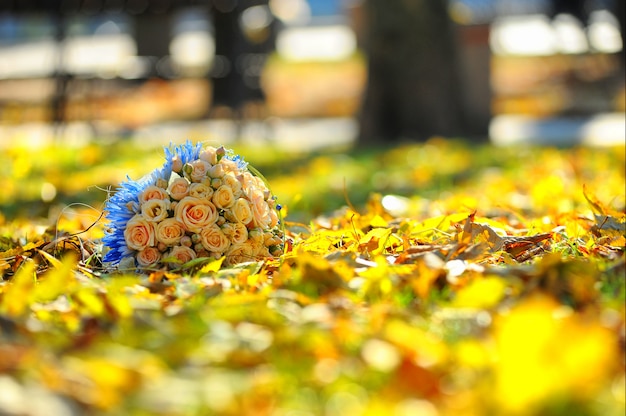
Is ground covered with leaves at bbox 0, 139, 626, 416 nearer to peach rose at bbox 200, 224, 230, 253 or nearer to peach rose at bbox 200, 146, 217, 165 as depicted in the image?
peach rose at bbox 200, 224, 230, 253

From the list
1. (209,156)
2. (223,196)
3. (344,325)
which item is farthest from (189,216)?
(344,325)

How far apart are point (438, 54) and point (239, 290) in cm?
672

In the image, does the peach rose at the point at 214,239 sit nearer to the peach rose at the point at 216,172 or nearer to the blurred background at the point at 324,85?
the peach rose at the point at 216,172

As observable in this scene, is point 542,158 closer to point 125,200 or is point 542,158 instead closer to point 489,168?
point 489,168

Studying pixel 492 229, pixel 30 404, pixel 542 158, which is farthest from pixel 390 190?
pixel 30 404

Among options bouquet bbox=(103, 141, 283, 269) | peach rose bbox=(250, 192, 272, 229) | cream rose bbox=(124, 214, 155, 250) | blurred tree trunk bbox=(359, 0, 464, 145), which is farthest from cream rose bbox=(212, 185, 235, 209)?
blurred tree trunk bbox=(359, 0, 464, 145)

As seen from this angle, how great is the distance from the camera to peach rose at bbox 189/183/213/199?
124 inches

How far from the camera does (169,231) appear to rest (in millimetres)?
3117

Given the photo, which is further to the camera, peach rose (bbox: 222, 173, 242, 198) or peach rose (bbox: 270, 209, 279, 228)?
peach rose (bbox: 270, 209, 279, 228)

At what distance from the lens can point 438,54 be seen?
30.0 feet

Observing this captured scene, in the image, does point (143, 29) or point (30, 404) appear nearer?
point (30, 404)

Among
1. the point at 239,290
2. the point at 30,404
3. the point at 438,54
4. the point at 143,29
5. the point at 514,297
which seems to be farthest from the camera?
the point at 143,29

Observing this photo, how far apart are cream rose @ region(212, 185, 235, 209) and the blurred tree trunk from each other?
20.1 ft

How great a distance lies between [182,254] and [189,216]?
12 cm
